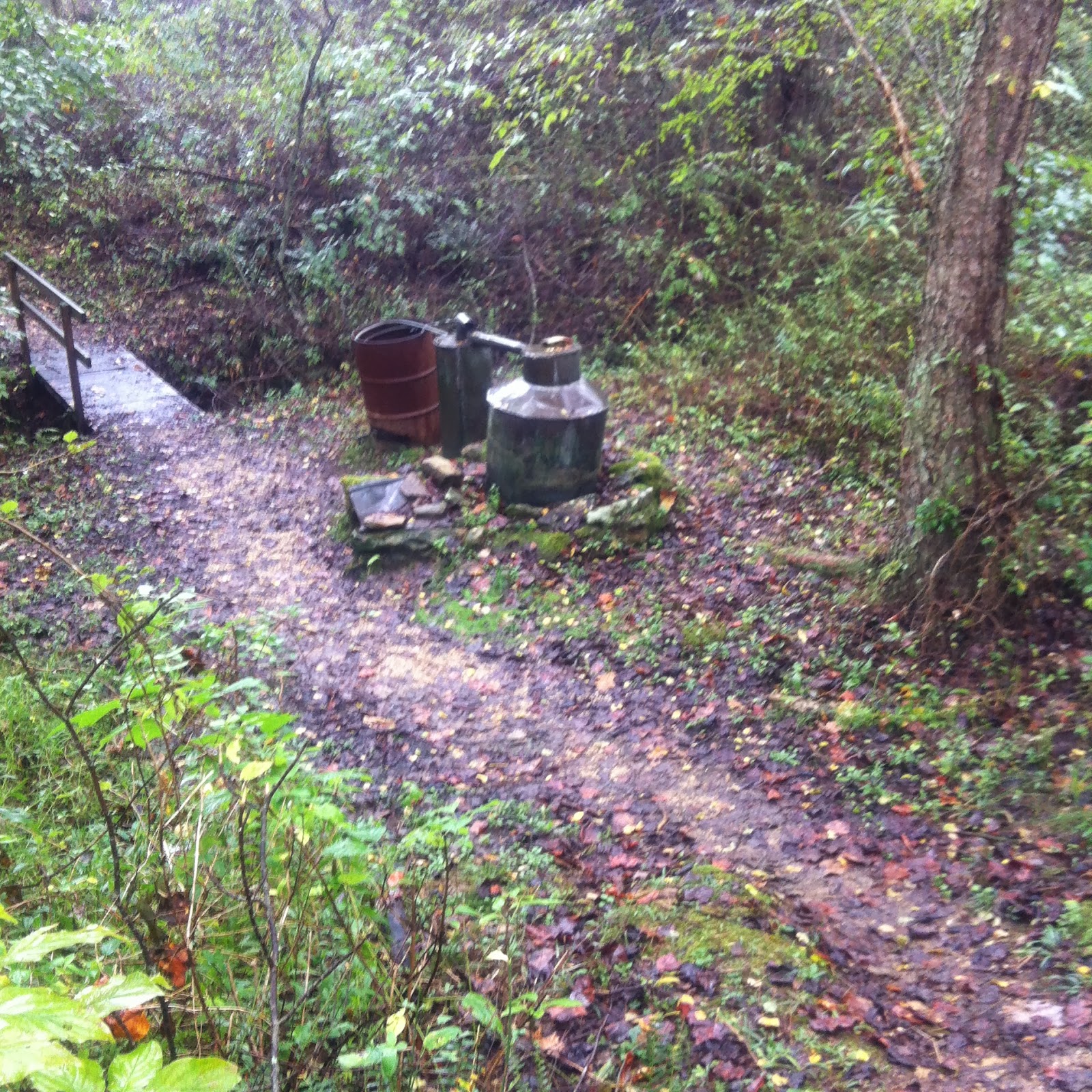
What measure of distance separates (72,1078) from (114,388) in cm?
1008

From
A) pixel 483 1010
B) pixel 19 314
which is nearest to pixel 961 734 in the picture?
pixel 483 1010

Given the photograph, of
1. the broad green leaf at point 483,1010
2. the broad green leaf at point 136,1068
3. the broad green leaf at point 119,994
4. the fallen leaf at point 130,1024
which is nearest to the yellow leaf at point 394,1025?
the broad green leaf at point 483,1010

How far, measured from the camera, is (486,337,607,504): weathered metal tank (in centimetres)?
659

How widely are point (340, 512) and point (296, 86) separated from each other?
6.88 meters

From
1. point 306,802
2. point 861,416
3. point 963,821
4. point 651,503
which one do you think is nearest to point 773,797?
point 963,821

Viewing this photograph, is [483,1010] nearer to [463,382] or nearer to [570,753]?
[570,753]

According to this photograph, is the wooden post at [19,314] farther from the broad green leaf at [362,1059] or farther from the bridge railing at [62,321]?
the broad green leaf at [362,1059]

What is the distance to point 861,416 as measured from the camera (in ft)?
23.8

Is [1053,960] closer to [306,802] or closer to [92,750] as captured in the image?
[306,802]

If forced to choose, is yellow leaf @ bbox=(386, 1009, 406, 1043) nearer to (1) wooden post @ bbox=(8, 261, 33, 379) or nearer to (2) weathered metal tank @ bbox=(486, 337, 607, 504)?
(2) weathered metal tank @ bbox=(486, 337, 607, 504)

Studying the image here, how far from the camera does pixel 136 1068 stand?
49.8 inches

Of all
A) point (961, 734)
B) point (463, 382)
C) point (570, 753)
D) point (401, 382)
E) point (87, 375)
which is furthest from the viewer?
point (87, 375)

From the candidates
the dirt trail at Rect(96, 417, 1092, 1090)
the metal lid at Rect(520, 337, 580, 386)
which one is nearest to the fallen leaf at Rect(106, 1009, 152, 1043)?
the dirt trail at Rect(96, 417, 1092, 1090)

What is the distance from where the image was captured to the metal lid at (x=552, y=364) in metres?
6.62
